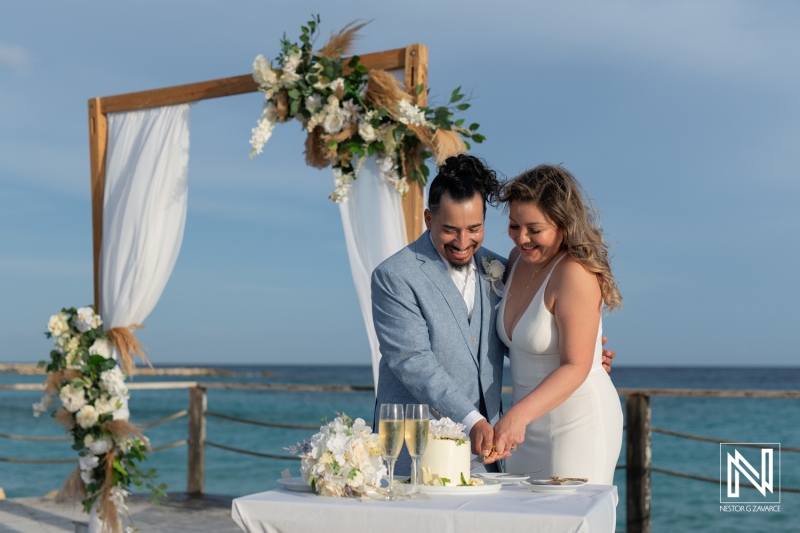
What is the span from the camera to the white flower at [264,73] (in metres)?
4.34

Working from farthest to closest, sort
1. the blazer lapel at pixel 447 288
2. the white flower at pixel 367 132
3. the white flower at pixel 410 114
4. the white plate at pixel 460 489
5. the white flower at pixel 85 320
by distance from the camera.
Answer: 1. the white flower at pixel 85 320
2. the white flower at pixel 367 132
3. the white flower at pixel 410 114
4. the blazer lapel at pixel 447 288
5. the white plate at pixel 460 489

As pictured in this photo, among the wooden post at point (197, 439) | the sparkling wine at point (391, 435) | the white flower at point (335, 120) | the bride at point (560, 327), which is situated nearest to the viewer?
the sparkling wine at point (391, 435)

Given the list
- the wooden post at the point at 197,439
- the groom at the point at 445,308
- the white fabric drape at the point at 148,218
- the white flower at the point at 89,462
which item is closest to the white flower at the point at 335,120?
the white fabric drape at the point at 148,218

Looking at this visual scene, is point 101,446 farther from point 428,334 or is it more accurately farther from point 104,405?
point 428,334

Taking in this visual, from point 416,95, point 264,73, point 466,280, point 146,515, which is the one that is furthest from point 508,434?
point 146,515

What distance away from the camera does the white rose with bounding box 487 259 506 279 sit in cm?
276

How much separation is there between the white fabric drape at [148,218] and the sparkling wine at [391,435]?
3186mm

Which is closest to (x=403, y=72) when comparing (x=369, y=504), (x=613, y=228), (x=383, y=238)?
(x=383, y=238)

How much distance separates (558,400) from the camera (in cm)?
238

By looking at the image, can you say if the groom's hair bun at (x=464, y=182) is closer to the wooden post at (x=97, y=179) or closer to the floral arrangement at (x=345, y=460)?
the floral arrangement at (x=345, y=460)

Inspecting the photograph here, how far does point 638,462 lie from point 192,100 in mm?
3167

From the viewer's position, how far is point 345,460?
1.93 m

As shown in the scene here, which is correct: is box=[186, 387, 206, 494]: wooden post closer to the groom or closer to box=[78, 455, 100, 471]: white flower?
box=[78, 455, 100, 471]: white flower

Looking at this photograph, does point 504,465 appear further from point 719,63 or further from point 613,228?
point 719,63
